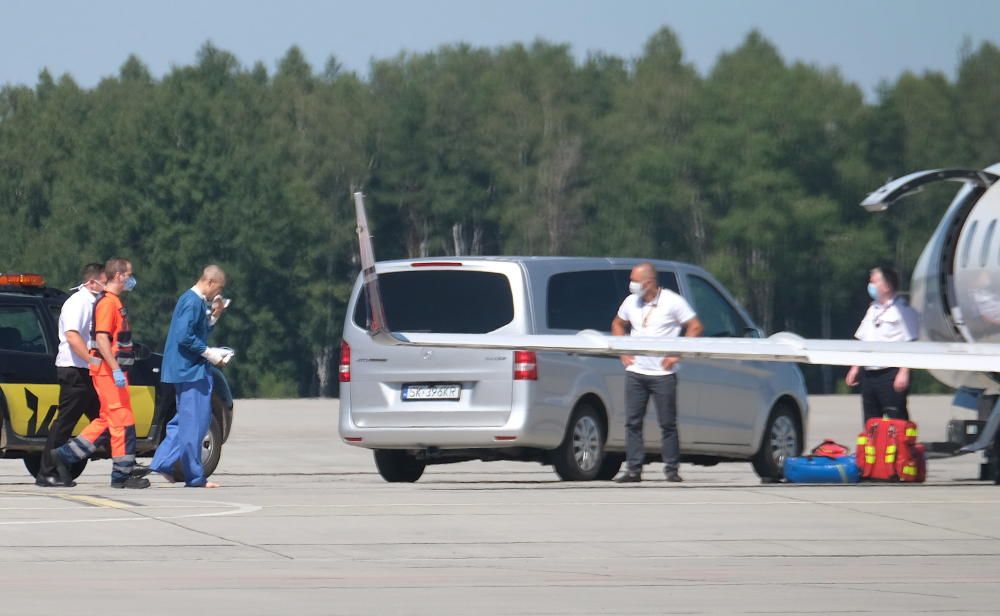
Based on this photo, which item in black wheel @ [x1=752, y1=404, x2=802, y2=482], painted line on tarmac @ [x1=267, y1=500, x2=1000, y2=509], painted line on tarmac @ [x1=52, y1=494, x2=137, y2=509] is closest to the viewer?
painted line on tarmac @ [x1=52, y1=494, x2=137, y2=509]

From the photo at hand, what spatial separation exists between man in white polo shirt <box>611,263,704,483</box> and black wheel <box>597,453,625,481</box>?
853 millimetres

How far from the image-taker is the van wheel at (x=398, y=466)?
56.3 feet

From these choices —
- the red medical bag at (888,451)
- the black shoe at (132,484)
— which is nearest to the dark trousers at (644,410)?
the red medical bag at (888,451)

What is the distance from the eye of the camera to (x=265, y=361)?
287 feet

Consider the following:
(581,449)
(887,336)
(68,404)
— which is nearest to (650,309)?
(581,449)

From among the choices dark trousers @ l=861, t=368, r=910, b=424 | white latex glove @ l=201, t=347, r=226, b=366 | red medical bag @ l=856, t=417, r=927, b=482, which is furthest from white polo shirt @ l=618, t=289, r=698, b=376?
white latex glove @ l=201, t=347, r=226, b=366

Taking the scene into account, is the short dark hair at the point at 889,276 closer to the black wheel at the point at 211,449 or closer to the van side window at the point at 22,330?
the black wheel at the point at 211,449

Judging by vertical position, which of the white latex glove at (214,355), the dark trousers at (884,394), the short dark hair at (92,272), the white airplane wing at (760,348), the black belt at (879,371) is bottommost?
the dark trousers at (884,394)

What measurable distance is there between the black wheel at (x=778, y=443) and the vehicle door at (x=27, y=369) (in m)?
6.28

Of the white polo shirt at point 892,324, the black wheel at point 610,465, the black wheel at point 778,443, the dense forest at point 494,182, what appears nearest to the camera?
the black wheel at point 610,465

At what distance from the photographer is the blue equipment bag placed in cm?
1620

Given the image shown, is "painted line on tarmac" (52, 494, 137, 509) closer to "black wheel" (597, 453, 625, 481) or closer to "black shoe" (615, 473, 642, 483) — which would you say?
"black shoe" (615, 473, 642, 483)

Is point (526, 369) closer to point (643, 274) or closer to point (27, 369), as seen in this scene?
point (643, 274)

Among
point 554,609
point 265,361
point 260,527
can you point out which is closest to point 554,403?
point 260,527
